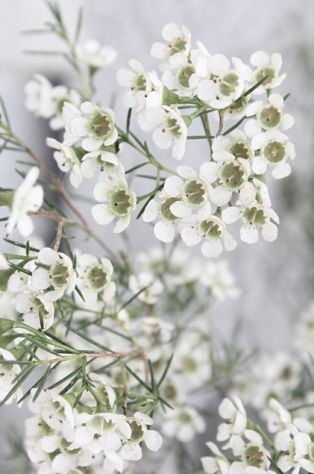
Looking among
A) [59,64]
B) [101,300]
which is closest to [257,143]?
[101,300]

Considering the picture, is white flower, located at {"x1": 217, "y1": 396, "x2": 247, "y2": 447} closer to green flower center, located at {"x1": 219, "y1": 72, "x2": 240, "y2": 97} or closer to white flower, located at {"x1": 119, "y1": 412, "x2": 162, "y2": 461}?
white flower, located at {"x1": 119, "y1": 412, "x2": 162, "y2": 461}

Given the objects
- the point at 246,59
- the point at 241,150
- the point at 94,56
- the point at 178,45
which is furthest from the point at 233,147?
the point at 246,59

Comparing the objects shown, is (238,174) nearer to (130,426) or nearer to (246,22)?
(130,426)

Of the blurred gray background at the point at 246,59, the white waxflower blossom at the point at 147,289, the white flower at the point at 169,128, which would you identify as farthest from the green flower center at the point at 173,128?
the blurred gray background at the point at 246,59

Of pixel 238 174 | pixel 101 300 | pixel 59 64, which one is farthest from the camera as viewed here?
pixel 59 64

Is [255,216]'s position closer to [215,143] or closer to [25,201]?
[215,143]

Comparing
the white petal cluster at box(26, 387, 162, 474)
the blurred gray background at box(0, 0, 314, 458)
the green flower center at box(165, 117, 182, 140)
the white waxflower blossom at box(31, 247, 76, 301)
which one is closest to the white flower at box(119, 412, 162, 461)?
the white petal cluster at box(26, 387, 162, 474)
